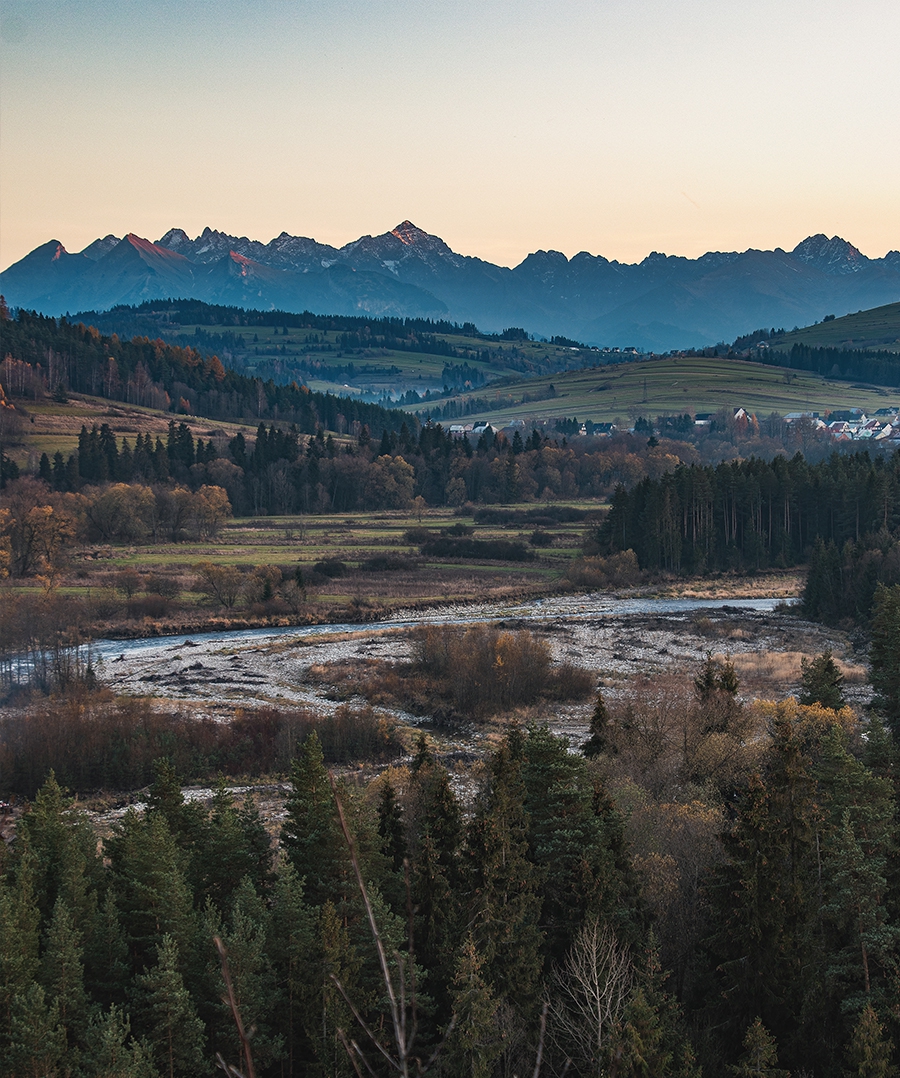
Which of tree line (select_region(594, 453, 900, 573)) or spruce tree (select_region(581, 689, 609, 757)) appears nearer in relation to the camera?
spruce tree (select_region(581, 689, 609, 757))

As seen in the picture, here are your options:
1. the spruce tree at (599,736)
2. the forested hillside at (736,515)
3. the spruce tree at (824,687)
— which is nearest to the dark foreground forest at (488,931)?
the spruce tree at (599,736)

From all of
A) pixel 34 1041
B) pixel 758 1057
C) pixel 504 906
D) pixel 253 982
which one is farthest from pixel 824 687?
pixel 34 1041

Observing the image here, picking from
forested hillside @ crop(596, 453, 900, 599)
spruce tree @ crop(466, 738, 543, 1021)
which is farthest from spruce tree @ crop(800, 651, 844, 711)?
forested hillside @ crop(596, 453, 900, 599)

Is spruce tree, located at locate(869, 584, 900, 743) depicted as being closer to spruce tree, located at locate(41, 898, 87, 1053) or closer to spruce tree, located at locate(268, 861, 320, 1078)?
spruce tree, located at locate(268, 861, 320, 1078)

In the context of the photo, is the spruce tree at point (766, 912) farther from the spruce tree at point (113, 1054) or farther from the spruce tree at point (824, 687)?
the spruce tree at point (824, 687)

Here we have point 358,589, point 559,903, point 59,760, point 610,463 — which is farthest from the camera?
point 610,463

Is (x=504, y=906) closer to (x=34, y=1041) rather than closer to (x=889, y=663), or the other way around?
(x=34, y=1041)

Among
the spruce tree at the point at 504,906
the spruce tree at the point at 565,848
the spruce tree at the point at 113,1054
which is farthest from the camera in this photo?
the spruce tree at the point at 565,848

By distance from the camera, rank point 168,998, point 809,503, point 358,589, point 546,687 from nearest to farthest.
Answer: point 168,998, point 546,687, point 358,589, point 809,503

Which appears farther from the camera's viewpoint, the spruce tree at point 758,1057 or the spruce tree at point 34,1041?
the spruce tree at point 758,1057

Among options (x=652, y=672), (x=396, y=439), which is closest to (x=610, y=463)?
(x=396, y=439)

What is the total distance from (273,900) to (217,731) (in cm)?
2426

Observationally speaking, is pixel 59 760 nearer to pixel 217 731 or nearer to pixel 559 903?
pixel 217 731

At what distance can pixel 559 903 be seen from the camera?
2619 centimetres
